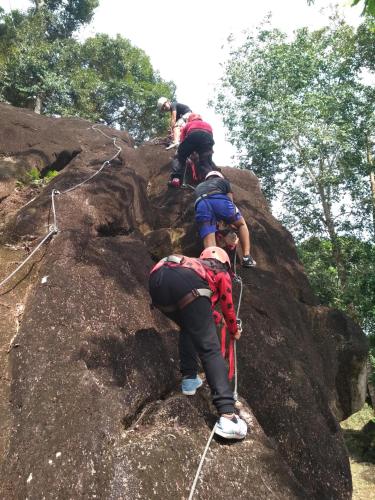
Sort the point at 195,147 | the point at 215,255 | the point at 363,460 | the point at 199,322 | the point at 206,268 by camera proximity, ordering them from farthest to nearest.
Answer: the point at 363,460 < the point at 195,147 < the point at 215,255 < the point at 206,268 < the point at 199,322

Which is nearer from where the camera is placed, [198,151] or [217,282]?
[217,282]

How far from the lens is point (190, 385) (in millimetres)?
4316

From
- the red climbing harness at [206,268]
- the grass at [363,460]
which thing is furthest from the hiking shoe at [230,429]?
the grass at [363,460]

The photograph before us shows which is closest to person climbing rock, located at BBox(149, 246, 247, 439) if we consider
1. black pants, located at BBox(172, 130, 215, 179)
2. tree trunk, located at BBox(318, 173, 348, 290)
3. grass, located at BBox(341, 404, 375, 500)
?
black pants, located at BBox(172, 130, 215, 179)

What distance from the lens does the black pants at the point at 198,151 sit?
30.8 ft

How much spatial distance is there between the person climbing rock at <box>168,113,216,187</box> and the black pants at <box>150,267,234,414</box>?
19.3ft

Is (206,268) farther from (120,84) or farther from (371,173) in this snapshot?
(120,84)

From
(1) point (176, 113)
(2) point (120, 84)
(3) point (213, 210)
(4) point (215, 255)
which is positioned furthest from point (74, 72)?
(4) point (215, 255)

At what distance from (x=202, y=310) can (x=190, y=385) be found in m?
0.85

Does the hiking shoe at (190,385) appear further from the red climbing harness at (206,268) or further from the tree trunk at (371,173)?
A: the tree trunk at (371,173)

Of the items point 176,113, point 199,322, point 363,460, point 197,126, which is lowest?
point 363,460

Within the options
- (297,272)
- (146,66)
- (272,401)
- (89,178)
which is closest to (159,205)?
(89,178)

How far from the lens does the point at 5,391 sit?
4008mm

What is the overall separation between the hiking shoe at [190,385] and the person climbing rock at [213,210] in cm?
300
